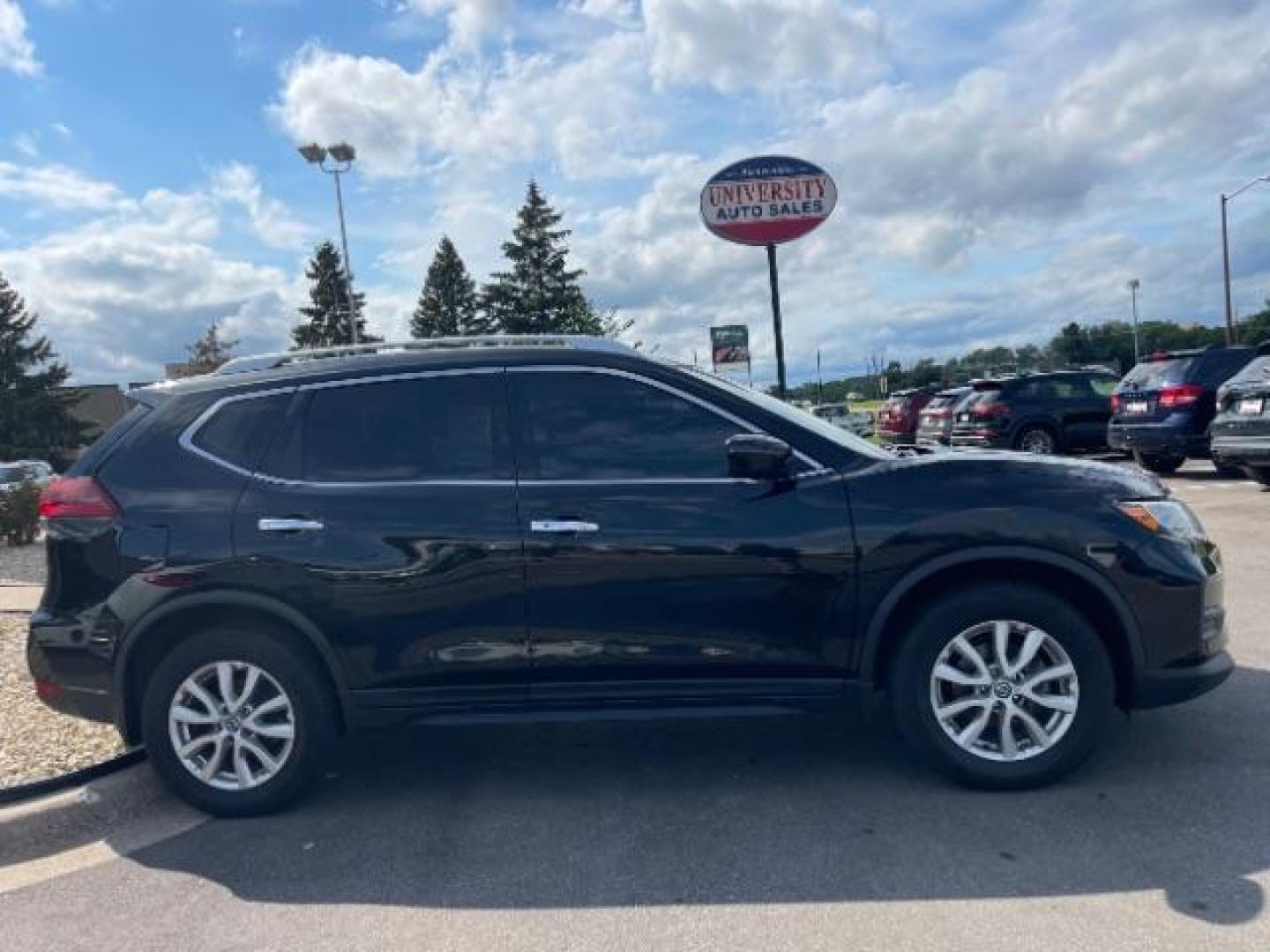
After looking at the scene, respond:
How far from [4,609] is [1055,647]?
8.15 meters

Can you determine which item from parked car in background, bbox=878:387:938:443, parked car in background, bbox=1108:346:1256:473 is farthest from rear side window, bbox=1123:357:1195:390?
parked car in background, bbox=878:387:938:443

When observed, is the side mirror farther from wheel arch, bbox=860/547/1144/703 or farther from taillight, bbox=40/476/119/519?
taillight, bbox=40/476/119/519

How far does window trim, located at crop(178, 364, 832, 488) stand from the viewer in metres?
4.17

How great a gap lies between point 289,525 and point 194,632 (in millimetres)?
615

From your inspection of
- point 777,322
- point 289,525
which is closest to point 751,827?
point 289,525

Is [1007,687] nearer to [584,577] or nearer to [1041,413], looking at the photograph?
[584,577]

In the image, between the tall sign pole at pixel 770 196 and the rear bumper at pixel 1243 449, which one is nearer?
the rear bumper at pixel 1243 449

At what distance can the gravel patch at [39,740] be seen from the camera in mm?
4754

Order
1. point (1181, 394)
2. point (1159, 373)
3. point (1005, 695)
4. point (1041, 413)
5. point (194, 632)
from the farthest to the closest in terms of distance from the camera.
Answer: point (1041, 413) → point (1159, 373) → point (1181, 394) → point (194, 632) → point (1005, 695)

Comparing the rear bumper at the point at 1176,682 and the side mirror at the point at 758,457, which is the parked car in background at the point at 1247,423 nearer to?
the rear bumper at the point at 1176,682

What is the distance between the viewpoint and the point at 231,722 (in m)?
4.23

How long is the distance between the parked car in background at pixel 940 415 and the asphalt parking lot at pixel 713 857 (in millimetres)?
15216

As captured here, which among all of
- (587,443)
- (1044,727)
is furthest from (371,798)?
(1044,727)

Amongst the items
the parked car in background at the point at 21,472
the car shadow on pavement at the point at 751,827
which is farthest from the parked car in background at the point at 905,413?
the parked car in background at the point at 21,472
